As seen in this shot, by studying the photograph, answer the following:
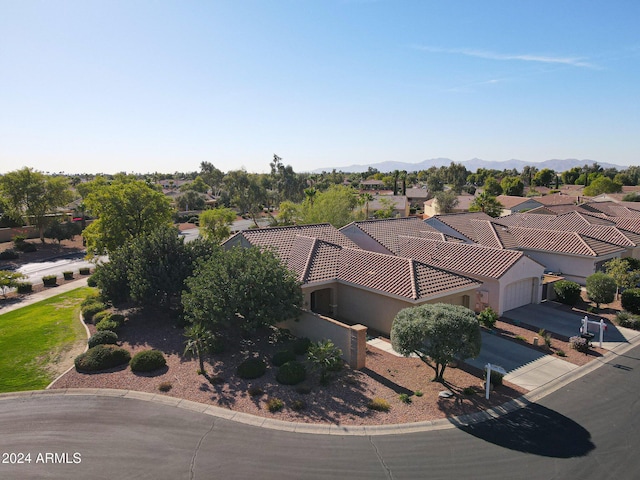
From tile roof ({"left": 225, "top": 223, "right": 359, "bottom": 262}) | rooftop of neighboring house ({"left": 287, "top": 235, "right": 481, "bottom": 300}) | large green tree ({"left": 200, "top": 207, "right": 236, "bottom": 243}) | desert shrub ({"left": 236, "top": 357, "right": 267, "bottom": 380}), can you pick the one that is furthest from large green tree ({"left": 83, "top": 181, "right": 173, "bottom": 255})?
desert shrub ({"left": 236, "top": 357, "right": 267, "bottom": 380})

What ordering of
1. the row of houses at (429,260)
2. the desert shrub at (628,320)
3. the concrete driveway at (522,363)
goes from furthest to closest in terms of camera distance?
the desert shrub at (628,320) < the row of houses at (429,260) < the concrete driveway at (522,363)

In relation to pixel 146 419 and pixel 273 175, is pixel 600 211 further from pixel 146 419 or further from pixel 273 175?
pixel 273 175

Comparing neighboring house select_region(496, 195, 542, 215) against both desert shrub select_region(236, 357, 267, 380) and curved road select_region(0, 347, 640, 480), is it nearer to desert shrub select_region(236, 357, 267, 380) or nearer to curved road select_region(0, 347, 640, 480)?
curved road select_region(0, 347, 640, 480)

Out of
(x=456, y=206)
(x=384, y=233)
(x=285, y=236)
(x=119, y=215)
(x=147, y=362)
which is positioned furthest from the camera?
(x=456, y=206)

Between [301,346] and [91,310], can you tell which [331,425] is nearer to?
[301,346]

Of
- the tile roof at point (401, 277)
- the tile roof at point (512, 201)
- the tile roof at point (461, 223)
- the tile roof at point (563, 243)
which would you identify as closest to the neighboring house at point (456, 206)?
the tile roof at point (512, 201)

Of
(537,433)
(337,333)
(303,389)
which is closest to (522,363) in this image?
(537,433)

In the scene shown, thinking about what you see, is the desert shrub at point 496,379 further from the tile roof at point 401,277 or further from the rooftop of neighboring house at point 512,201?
the rooftop of neighboring house at point 512,201
